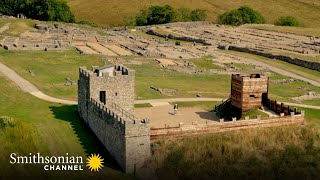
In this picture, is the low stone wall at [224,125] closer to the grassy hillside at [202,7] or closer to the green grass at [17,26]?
the green grass at [17,26]

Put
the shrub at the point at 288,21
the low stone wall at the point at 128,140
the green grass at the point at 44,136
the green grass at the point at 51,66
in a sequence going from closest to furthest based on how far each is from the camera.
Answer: the green grass at the point at 44,136
the low stone wall at the point at 128,140
the green grass at the point at 51,66
the shrub at the point at 288,21

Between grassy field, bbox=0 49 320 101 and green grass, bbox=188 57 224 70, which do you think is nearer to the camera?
grassy field, bbox=0 49 320 101

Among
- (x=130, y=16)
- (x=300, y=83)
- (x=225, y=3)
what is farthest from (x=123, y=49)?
(x=225, y=3)

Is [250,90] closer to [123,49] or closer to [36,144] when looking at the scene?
[36,144]

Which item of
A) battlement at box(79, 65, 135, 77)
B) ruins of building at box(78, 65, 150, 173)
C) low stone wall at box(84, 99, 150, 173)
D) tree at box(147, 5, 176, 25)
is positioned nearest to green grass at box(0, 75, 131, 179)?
low stone wall at box(84, 99, 150, 173)

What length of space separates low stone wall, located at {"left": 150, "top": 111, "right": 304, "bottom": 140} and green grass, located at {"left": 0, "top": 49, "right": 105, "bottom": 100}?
52.7 feet

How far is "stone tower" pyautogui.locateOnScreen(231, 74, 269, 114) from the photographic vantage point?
46.2m

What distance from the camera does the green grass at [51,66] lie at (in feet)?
182

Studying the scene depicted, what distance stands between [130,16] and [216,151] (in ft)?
432

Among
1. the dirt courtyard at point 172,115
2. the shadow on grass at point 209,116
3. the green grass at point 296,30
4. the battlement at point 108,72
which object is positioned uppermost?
the green grass at point 296,30

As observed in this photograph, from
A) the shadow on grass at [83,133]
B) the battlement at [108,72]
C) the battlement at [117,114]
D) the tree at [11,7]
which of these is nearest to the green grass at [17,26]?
the tree at [11,7]

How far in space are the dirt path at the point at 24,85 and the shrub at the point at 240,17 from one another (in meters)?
98.6

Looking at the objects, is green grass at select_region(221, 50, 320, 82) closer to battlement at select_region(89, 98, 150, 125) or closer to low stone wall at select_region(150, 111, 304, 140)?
low stone wall at select_region(150, 111, 304, 140)

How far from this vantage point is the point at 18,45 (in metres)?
87.3
